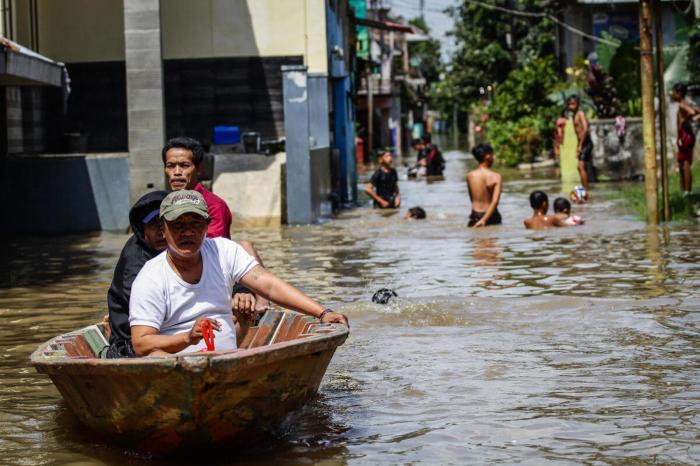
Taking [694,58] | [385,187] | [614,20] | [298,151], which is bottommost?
[385,187]

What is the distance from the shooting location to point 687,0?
1289 inches

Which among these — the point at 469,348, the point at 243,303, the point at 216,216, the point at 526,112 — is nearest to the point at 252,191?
the point at 469,348

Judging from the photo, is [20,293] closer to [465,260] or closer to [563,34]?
[465,260]

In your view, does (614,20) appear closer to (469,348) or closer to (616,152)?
(616,152)

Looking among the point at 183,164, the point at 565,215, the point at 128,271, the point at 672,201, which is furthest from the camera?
the point at 672,201

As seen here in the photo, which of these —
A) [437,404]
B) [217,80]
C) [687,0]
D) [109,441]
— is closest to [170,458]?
[109,441]

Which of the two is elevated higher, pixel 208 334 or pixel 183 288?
pixel 183 288

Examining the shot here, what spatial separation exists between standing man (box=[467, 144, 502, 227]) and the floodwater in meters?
0.57

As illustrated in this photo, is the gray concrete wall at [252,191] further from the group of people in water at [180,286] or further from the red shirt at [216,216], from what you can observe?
the group of people in water at [180,286]

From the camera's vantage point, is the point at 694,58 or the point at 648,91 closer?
the point at 648,91

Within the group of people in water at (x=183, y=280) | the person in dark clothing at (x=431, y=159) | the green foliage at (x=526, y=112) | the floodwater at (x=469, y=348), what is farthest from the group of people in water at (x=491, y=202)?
the green foliage at (x=526, y=112)

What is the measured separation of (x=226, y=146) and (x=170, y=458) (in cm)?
1626

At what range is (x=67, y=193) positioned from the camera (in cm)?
2041

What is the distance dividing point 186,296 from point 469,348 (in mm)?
3293
